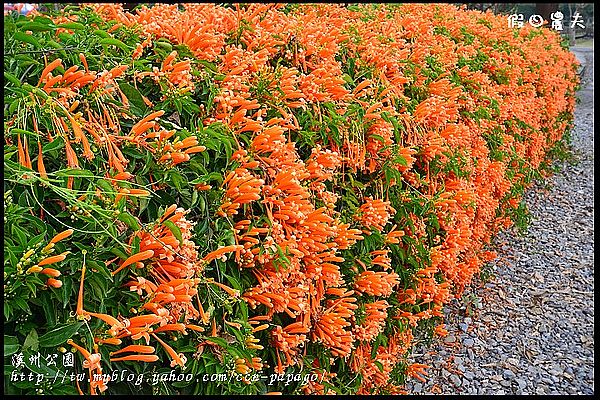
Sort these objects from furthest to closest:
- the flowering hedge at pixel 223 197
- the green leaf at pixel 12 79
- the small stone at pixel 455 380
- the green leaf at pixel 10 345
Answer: the small stone at pixel 455 380 → the green leaf at pixel 12 79 → the flowering hedge at pixel 223 197 → the green leaf at pixel 10 345

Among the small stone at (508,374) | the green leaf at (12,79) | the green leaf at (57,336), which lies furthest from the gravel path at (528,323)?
the green leaf at (12,79)

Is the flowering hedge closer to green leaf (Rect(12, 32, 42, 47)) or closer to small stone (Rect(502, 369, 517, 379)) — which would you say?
green leaf (Rect(12, 32, 42, 47))

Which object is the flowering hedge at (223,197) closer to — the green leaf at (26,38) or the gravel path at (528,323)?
the green leaf at (26,38)

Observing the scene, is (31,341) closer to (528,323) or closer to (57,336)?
(57,336)

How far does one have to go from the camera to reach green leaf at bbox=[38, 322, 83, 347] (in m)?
1.23

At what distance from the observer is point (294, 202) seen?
1.85 m

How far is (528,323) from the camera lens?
3.72m

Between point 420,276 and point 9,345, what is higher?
point 9,345

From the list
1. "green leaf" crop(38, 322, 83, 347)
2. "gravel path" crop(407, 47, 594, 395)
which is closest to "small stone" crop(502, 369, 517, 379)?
"gravel path" crop(407, 47, 594, 395)

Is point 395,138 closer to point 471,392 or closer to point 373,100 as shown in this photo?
point 373,100

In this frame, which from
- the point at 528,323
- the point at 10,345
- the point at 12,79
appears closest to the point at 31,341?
the point at 10,345

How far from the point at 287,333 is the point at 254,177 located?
1.72 feet

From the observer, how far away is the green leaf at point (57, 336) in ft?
4.02

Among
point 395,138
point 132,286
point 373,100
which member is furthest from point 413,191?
point 132,286
